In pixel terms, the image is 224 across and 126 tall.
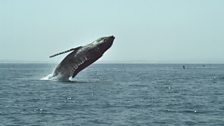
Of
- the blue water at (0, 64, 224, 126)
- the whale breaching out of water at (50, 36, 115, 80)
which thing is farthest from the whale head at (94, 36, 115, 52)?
the blue water at (0, 64, 224, 126)

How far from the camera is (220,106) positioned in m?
32.8

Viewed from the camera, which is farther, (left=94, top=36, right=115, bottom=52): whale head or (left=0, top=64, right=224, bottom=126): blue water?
(left=94, top=36, right=115, bottom=52): whale head

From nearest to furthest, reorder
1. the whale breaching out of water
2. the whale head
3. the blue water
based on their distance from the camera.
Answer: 1. the blue water
2. the whale head
3. the whale breaching out of water

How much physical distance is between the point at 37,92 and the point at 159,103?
12.3 meters

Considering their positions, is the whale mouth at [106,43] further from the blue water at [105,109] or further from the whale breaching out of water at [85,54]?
the blue water at [105,109]

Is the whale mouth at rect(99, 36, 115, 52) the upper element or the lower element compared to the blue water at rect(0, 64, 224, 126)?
upper

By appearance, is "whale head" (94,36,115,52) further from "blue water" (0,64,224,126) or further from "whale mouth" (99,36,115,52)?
"blue water" (0,64,224,126)

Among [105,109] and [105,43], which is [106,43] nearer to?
[105,43]

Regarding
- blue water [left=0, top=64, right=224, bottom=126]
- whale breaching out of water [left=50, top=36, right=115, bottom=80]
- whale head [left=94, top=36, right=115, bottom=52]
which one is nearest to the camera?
blue water [left=0, top=64, right=224, bottom=126]

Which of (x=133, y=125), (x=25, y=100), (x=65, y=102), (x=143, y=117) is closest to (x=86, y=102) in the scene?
(x=65, y=102)

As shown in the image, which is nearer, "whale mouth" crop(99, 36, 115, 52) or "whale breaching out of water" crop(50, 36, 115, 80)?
"whale mouth" crop(99, 36, 115, 52)

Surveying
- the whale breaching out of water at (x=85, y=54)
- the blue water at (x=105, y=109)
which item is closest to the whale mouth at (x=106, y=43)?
the whale breaching out of water at (x=85, y=54)

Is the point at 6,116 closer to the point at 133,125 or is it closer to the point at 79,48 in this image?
the point at 133,125

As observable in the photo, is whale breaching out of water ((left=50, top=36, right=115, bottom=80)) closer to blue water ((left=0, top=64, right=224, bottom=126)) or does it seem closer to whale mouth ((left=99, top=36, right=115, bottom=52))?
whale mouth ((left=99, top=36, right=115, bottom=52))
